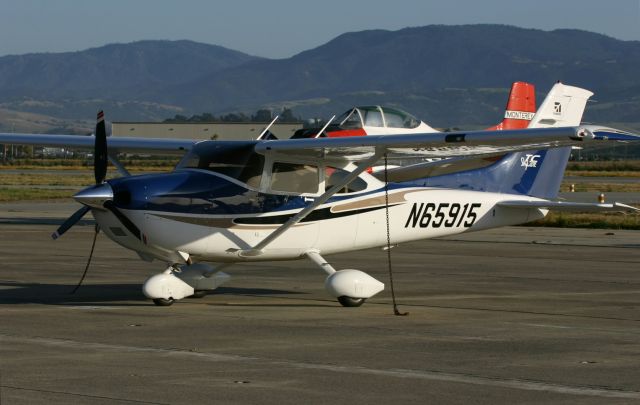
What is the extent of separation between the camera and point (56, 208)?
121 feet

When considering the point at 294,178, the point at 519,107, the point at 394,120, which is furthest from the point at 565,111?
the point at 519,107

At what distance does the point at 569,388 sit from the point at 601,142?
4.28m

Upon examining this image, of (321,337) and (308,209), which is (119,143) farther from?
(321,337)

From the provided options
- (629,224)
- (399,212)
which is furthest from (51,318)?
(629,224)

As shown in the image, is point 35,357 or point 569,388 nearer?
point 569,388

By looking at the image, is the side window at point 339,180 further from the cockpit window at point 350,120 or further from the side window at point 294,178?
the cockpit window at point 350,120

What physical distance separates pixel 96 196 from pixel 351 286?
3102 mm

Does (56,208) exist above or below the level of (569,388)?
below

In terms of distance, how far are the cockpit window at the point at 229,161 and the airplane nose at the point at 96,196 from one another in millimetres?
1203

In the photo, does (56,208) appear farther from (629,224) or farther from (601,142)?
(601,142)

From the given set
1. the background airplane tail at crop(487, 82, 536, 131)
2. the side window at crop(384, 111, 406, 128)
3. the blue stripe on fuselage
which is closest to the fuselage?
the blue stripe on fuselage

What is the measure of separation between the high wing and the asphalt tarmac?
186 cm

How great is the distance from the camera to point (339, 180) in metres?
14.4

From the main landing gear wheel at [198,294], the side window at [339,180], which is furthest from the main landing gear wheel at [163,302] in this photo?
the side window at [339,180]
